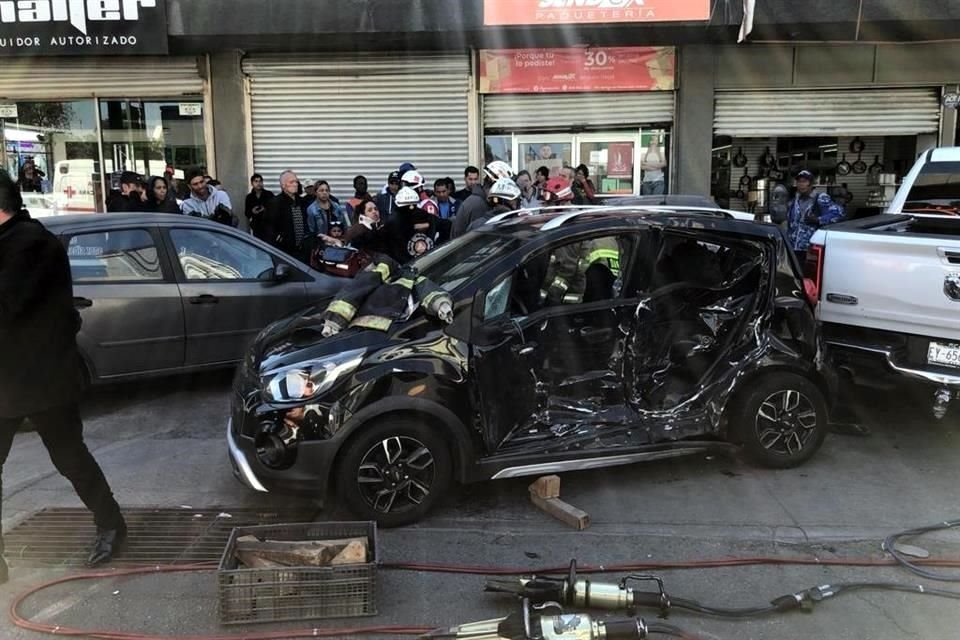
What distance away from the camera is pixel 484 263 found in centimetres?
442

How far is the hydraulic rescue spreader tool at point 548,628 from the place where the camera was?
9.43ft

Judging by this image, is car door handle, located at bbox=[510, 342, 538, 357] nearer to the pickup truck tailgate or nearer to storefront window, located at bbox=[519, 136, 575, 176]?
the pickup truck tailgate

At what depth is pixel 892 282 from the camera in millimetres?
5039

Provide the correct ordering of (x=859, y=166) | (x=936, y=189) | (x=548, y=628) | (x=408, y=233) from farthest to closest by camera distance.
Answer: (x=859, y=166)
(x=408, y=233)
(x=936, y=189)
(x=548, y=628)

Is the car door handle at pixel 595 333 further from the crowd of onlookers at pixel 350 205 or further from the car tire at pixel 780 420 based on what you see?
the crowd of onlookers at pixel 350 205

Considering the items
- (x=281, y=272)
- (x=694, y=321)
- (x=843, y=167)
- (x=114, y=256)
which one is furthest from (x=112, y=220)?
(x=843, y=167)

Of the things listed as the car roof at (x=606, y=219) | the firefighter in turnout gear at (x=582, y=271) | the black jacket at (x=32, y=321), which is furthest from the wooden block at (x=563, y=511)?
the black jacket at (x=32, y=321)

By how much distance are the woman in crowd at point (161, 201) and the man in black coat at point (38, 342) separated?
6.50 meters

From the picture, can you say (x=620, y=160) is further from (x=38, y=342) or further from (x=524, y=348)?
(x=38, y=342)

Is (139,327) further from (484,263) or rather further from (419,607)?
(419,607)

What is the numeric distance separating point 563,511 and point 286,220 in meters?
6.90

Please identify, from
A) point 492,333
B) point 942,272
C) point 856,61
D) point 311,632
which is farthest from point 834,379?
point 856,61

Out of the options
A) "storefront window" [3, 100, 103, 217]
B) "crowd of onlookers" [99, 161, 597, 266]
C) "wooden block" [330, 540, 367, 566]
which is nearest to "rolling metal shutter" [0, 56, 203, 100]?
"storefront window" [3, 100, 103, 217]

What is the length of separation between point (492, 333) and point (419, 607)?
4.92ft
